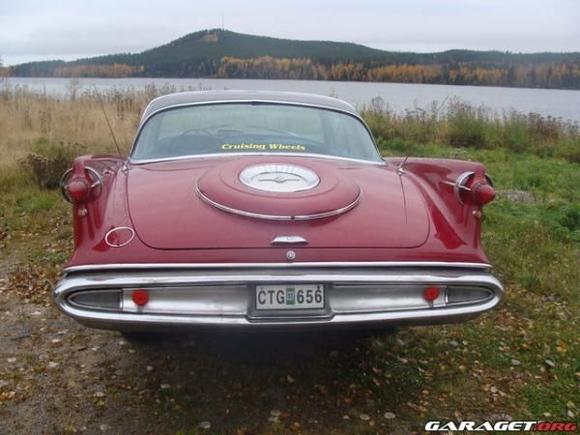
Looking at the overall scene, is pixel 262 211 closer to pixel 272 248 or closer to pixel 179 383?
pixel 272 248

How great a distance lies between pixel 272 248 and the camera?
8.23 feet

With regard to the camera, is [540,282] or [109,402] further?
[540,282]

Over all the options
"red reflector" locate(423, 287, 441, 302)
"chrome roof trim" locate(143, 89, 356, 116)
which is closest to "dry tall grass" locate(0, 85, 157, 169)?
"chrome roof trim" locate(143, 89, 356, 116)

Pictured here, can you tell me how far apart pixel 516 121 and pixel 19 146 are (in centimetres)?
1043

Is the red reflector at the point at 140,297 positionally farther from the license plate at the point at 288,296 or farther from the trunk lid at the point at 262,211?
the license plate at the point at 288,296

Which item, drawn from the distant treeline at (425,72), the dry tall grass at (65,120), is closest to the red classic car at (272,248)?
the dry tall grass at (65,120)

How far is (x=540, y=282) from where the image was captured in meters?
4.69

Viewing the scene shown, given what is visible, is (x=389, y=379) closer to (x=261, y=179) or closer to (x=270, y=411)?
(x=270, y=411)

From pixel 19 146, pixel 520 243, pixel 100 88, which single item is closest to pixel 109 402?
pixel 520 243

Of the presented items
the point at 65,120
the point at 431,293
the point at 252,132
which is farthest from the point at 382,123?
the point at 431,293

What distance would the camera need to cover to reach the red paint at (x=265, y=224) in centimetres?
253

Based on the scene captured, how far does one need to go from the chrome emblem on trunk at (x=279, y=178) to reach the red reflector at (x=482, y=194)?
80 cm

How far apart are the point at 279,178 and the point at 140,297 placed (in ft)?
2.87

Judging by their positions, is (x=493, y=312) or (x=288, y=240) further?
(x=493, y=312)
